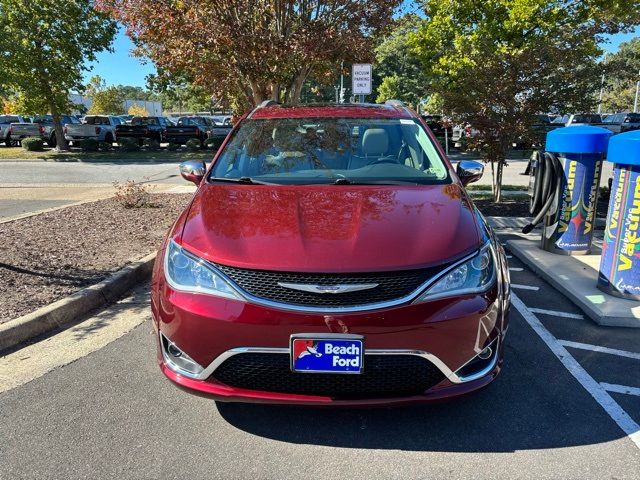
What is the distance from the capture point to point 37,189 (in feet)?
39.3

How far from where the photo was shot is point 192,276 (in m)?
2.62

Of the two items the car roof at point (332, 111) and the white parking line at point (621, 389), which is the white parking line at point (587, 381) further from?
the car roof at point (332, 111)

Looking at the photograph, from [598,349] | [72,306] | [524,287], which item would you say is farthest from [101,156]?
[598,349]

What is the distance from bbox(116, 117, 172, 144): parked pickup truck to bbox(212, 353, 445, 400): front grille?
2683 cm

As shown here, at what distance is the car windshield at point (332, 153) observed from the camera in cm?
365

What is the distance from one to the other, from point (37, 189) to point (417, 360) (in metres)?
12.0

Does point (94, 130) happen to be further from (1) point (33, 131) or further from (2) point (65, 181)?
(2) point (65, 181)

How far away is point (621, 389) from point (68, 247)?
566cm

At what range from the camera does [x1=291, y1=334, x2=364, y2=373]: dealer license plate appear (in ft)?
7.89

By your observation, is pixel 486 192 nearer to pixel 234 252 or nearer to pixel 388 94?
pixel 234 252

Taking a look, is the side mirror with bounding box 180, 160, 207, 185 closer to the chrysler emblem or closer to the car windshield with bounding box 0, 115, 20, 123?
the chrysler emblem

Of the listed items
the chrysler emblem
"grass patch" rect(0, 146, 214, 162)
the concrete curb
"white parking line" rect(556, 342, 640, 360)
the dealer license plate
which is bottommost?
"grass patch" rect(0, 146, 214, 162)

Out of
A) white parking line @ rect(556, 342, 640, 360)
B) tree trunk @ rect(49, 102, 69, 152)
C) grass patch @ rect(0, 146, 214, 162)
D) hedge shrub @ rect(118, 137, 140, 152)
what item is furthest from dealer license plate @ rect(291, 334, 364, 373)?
tree trunk @ rect(49, 102, 69, 152)

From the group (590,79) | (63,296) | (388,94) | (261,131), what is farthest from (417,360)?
(388,94)
